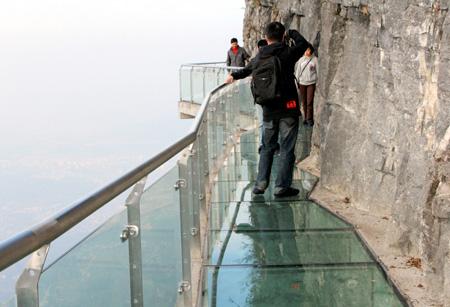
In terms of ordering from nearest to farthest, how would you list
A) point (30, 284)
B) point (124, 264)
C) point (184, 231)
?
point (30, 284) < point (124, 264) < point (184, 231)

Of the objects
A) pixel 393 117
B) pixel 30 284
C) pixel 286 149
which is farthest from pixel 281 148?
pixel 30 284

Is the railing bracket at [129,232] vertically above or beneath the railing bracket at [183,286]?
above

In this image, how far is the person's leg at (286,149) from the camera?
8414 mm

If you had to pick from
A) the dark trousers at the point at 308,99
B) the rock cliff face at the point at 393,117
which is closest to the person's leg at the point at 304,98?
the dark trousers at the point at 308,99

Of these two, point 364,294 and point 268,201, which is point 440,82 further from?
point 268,201

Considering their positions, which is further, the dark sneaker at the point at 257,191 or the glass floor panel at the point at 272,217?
the dark sneaker at the point at 257,191

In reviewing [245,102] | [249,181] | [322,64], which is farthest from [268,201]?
[245,102]

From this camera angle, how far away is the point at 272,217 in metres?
8.16

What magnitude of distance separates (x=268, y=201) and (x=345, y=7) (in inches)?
102

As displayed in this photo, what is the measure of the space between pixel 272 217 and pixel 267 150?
908 millimetres

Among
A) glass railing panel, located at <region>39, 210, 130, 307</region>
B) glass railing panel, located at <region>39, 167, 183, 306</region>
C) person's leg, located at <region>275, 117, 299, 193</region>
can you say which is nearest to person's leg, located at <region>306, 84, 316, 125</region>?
person's leg, located at <region>275, 117, 299, 193</region>

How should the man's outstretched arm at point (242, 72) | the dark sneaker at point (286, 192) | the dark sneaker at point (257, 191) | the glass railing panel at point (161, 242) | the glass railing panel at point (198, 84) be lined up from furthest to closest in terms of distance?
the glass railing panel at point (198, 84) → the dark sneaker at point (257, 191) → the dark sneaker at point (286, 192) → the man's outstretched arm at point (242, 72) → the glass railing panel at point (161, 242)

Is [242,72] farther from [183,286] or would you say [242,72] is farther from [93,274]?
[93,274]

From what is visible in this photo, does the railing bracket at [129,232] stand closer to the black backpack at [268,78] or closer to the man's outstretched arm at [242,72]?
the black backpack at [268,78]
